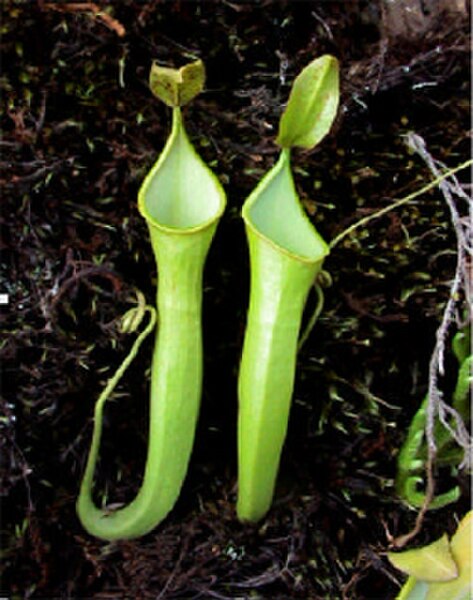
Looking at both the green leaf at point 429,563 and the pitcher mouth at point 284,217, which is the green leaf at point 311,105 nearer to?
the pitcher mouth at point 284,217

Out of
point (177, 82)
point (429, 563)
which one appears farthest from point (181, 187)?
point (429, 563)

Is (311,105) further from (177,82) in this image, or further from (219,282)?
(219,282)

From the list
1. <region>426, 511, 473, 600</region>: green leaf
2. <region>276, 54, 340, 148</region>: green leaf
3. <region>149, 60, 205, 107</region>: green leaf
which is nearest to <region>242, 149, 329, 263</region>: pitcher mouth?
<region>276, 54, 340, 148</region>: green leaf

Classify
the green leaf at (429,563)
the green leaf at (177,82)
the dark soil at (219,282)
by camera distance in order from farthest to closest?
1. the dark soil at (219,282)
2. the green leaf at (177,82)
3. the green leaf at (429,563)

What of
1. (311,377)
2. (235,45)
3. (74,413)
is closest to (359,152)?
(235,45)

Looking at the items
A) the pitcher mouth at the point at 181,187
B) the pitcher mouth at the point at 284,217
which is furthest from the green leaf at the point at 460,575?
the pitcher mouth at the point at 181,187

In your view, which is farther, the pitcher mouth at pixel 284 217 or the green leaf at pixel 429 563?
the pitcher mouth at pixel 284 217

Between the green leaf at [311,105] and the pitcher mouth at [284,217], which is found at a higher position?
the green leaf at [311,105]
